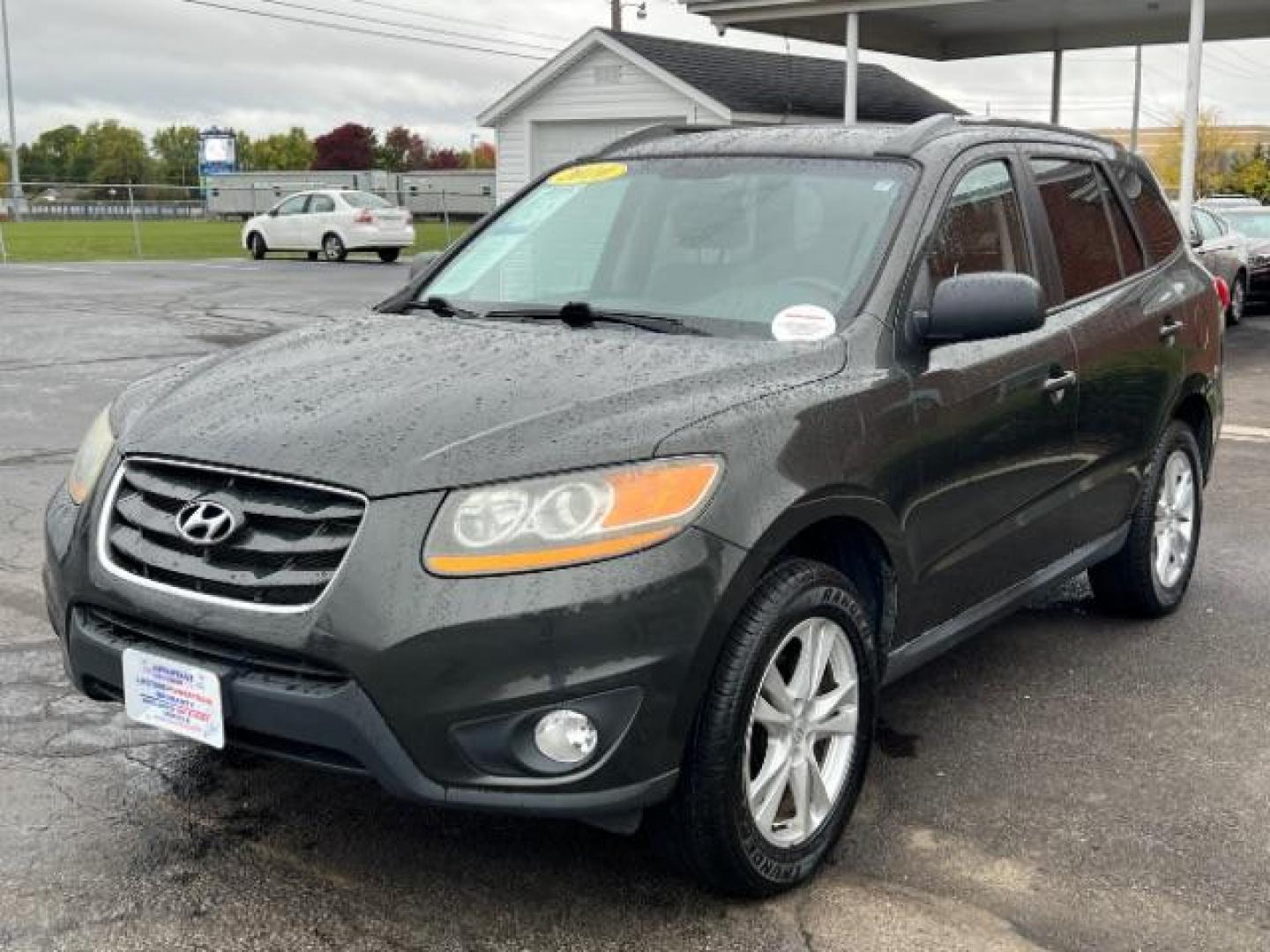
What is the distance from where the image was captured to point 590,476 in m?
2.81

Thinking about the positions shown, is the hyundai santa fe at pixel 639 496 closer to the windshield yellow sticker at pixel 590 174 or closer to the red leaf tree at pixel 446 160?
the windshield yellow sticker at pixel 590 174

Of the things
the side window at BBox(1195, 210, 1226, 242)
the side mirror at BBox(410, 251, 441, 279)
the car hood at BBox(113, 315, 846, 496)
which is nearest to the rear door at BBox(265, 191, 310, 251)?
the side window at BBox(1195, 210, 1226, 242)

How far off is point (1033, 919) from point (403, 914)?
1375mm

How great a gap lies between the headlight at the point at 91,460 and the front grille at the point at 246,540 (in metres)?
0.24

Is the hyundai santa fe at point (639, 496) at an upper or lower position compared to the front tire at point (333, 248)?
upper

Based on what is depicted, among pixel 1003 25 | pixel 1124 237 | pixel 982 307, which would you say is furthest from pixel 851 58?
pixel 982 307

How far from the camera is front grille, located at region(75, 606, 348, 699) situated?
2.75 metres

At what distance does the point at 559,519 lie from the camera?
2.76 m

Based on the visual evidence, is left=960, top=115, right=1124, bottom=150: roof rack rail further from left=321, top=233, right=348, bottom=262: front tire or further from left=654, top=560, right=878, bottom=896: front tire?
left=321, top=233, right=348, bottom=262: front tire

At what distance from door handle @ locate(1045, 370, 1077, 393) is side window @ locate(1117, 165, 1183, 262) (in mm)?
1162

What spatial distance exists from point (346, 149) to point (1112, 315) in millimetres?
95405

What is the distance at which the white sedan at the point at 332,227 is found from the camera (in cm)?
3028

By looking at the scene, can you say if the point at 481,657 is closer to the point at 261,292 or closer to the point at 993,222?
the point at 993,222

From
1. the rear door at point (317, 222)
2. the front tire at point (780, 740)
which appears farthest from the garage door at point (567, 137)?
the front tire at point (780, 740)
